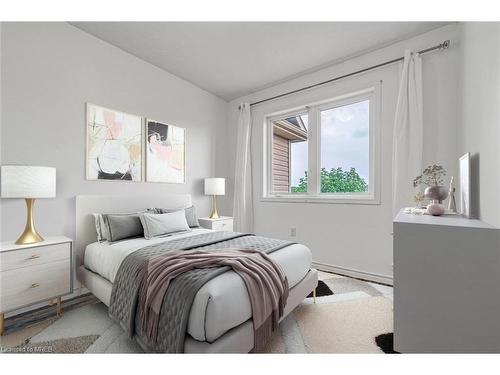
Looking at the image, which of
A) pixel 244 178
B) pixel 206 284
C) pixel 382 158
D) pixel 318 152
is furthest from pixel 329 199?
pixel 206 284

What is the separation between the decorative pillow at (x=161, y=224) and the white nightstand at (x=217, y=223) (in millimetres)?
A: 706

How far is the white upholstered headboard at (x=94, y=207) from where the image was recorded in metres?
2.38

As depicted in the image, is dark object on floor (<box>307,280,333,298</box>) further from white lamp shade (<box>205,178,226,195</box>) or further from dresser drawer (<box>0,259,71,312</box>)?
dresser drawer (<box>0,259,71,312</box>)

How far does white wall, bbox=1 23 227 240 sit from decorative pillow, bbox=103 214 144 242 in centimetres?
45

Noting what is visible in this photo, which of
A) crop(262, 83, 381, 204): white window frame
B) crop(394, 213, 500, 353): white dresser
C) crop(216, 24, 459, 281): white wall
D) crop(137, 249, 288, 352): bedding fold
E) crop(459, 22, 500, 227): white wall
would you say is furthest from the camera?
crop(262, 83, 381, 204): white window frame

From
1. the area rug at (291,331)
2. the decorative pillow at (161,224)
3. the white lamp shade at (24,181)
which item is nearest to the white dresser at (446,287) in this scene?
the area rug at (291,331)

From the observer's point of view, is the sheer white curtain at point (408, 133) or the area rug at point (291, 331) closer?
the area rug at point (291, 331)

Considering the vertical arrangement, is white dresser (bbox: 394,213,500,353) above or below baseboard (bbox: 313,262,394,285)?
above

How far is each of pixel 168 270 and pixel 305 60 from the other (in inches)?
114

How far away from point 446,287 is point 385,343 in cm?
71

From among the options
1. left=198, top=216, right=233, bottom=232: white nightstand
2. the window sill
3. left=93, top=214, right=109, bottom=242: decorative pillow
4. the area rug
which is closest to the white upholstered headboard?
left=93, top=214, right=109, bottom=242: decorative pillow

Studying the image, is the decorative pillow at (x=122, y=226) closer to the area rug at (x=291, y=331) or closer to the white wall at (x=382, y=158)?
the area rug at (x=291, y=331)

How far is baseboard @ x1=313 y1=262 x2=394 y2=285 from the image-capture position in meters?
2.69
